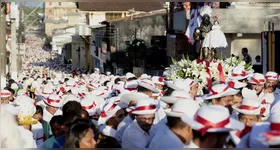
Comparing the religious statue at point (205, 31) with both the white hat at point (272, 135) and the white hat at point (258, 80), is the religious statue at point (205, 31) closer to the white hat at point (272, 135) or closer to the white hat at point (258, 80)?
the white hat at point (258, 80)

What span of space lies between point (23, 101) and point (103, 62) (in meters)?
48.8

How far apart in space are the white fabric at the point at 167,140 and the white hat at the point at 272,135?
3.03 ft

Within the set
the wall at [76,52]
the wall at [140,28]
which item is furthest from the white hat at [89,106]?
the wall at [76,52]

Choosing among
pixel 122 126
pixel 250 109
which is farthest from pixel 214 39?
pixel 250 109

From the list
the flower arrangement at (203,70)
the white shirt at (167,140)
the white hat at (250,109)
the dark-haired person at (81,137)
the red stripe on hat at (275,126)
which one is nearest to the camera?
the red stripe on hat at (275,126)

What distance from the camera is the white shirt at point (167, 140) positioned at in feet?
19.3

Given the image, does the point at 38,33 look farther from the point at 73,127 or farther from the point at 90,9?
the point at 73,127

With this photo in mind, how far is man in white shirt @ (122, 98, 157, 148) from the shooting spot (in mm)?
7340

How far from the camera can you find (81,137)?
6.41 m

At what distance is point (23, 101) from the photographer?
983 centimetres

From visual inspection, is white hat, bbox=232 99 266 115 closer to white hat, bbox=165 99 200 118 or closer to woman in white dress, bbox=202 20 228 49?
white hat, bbox=165 99 200 118

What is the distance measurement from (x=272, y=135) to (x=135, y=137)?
105 inches

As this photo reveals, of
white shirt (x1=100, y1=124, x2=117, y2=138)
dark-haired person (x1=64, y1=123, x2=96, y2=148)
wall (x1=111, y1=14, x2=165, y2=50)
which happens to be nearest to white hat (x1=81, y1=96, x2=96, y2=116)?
white shirt (x1=100, y1=124, x2=117, y2=138)

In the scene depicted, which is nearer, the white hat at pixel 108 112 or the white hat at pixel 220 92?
the white hat at pixel 220 92
